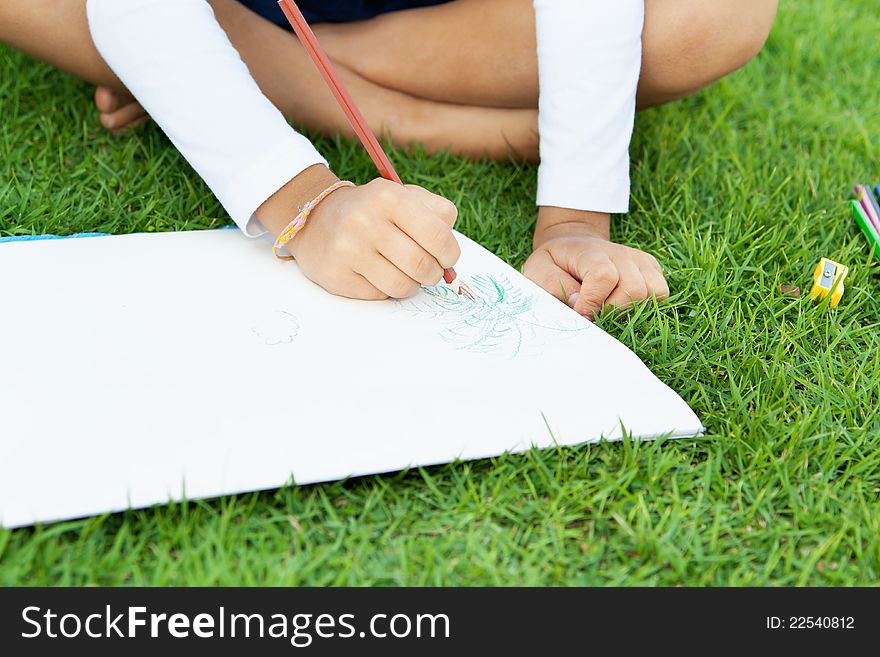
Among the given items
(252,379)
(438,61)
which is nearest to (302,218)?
(252,379)

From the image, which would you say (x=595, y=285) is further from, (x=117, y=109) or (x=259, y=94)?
(x=117, y=109)

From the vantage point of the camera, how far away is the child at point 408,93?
2.37 ft

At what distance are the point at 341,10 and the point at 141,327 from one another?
0.51m

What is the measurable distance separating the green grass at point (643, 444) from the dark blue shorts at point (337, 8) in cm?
15

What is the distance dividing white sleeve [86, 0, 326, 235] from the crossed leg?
0.51ft

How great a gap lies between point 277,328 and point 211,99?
213 mm

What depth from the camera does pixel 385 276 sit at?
696 millimetres

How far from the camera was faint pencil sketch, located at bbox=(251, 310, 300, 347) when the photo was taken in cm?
67

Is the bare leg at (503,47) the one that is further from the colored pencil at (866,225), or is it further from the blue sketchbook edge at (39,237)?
the blue sketchbook edge at (39,237)

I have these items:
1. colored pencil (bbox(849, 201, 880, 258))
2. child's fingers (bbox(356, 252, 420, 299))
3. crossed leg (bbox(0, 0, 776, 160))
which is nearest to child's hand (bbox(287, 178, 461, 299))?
child's fingers (bbox(356, 252, 420, 299))
